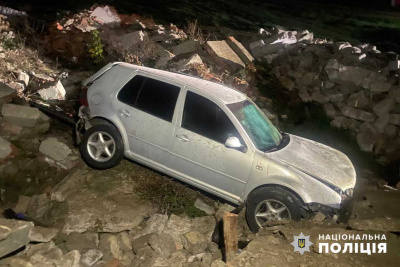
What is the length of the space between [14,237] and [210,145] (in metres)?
2.76

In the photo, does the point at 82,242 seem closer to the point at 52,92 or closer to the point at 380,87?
the point at 52,92

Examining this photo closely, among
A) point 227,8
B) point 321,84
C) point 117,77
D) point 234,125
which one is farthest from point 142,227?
point 227,8

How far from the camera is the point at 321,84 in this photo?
10383mm

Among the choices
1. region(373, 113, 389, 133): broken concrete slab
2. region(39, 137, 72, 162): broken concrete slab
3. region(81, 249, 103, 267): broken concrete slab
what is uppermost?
region(373, 113, 389, 133): broken concrete slab

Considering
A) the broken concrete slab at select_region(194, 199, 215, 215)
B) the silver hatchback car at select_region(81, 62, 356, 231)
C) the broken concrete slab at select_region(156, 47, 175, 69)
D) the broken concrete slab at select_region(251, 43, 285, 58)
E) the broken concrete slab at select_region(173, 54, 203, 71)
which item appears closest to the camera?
the silver hatchback car at select_region(81, 62, 356, 231)

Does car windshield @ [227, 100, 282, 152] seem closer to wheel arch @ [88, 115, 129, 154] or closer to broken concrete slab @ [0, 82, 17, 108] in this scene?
wheel arch @ [88, 115, 129, 154]

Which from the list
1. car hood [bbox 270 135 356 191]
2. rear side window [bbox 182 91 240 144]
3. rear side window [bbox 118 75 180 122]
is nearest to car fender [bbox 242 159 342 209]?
car hood [bbox 270 135 356 191]

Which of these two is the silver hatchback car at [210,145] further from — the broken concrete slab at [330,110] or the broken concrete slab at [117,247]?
the broken concrete slab at [330,110]

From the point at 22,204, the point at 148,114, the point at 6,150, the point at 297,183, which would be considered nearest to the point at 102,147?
the point at 148,114

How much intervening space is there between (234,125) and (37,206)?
3.18m

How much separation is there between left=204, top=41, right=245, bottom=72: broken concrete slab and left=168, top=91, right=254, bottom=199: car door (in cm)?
483

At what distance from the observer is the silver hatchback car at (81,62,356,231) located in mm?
5141

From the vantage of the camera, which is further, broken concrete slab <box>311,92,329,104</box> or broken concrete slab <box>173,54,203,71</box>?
broken concrete slab <box>311,92,329,104</box>

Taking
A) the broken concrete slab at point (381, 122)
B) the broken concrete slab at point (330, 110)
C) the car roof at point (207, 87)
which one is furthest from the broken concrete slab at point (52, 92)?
the broken concrete slab at point (381, 122)
